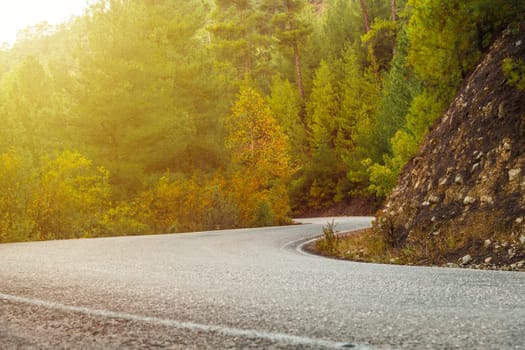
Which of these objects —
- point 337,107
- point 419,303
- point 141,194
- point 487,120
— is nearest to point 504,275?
point 419,303

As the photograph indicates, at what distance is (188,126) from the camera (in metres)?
26.1

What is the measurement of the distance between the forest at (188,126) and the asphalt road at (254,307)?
7.15m

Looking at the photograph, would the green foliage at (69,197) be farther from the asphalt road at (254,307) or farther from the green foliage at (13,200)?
the asphalt road at (254,307)

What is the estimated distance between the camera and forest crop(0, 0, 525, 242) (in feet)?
50.7

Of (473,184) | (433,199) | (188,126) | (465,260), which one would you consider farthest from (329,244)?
(188,126)

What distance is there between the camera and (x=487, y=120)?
12039 mm

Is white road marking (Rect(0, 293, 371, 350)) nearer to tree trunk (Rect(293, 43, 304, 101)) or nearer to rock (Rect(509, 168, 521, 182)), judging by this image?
rock (Rect(509, 168, 521, 182))

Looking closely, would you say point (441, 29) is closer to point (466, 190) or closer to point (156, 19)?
point (466, 190)

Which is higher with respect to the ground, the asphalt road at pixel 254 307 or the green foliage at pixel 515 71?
the green foliage at pixel 515 71

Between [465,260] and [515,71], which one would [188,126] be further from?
[465,260]

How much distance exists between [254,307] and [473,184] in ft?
25.1

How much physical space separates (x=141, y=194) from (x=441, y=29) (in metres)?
14.0

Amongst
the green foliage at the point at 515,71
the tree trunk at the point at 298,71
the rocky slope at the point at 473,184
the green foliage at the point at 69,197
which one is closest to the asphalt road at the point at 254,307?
the rocky slope at the point at 473,184

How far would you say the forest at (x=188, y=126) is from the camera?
15461mm
